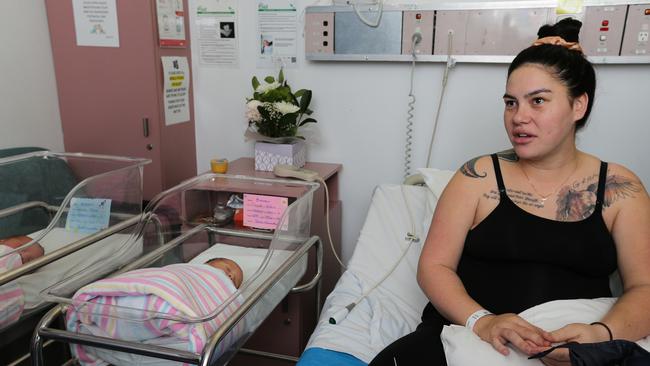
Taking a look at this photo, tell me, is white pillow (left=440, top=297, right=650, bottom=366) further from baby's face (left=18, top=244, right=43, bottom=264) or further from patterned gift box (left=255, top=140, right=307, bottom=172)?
baby's face (left=18, top=244, right=43, bottom=264)

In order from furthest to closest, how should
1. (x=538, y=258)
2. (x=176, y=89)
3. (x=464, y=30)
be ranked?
(x=176, y=89), (x=464, y=30), (x=538, y=258)

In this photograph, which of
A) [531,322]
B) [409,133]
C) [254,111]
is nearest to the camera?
[531,322]

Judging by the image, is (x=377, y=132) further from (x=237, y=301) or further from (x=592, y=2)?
(x=237, y=301)

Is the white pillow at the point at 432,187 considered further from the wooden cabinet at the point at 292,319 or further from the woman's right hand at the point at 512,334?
the woman's right hand at the point at 512,334

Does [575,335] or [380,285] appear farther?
[380,285]

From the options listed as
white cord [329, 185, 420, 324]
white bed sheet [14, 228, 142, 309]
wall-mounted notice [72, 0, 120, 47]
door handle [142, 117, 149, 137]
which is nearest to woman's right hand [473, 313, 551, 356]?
white cord [329, 185, 420, 324]

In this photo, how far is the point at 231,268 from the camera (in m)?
1.46

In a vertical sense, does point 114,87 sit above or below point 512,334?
above

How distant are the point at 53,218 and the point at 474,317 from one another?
1.38 metres

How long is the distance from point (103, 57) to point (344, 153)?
1145mm

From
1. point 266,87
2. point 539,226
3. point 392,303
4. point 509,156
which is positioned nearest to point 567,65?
point 509,156

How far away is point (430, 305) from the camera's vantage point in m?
1.38

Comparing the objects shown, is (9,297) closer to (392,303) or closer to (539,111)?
(392,303)

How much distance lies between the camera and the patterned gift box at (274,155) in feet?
6.70
